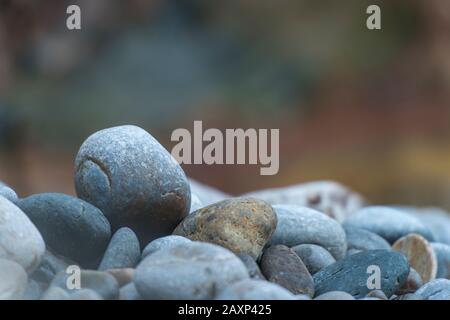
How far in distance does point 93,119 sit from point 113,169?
415 centimetres

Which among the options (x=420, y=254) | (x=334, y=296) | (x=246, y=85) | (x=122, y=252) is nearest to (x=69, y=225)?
(x=122, y=252)

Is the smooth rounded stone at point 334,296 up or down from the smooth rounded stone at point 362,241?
up

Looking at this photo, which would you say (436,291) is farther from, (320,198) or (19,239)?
(320,198)

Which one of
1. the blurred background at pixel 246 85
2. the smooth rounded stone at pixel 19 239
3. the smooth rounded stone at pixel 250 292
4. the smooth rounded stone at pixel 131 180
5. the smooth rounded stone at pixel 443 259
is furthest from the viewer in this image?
the blurred background at pixel 246 85

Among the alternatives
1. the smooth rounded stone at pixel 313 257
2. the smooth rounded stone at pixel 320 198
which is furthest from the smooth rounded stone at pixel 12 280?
the smooth rounded stone at pixel 320 198

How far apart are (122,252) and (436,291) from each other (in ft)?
3.12

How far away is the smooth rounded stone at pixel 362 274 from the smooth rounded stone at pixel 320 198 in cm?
192

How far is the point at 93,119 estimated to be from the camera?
20.6ft

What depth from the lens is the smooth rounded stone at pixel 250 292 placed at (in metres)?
1.70

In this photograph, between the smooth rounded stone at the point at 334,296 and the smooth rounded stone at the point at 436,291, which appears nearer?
the smooth rounded stone at the point at 334,296

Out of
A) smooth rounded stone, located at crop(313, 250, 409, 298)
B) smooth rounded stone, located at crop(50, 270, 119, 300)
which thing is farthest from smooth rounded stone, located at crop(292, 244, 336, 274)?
smooth rounded stone, located at crop(50, 270, 119, 300)

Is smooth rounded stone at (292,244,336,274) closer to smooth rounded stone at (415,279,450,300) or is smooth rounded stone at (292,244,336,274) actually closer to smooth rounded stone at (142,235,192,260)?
smooth rounded stone at (415,279,450,300)

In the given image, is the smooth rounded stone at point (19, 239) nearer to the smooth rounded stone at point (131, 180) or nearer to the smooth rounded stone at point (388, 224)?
the smooth rounded stone at point (131, 180)
